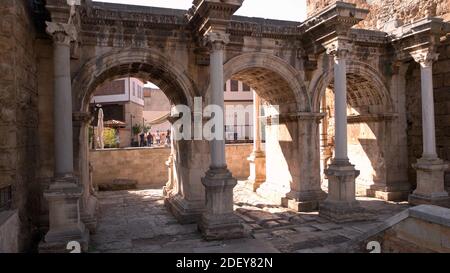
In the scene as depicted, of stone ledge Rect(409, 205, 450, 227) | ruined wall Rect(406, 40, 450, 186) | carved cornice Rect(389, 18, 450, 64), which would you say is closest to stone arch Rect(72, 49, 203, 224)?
stone ledge Rect(409, 205, 450, 227)

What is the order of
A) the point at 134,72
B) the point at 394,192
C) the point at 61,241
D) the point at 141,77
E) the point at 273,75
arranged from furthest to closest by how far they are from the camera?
the point at 394,192 → the point at 273,75 → the point at 141,77 → the point at 134,72 → the point at 61,241

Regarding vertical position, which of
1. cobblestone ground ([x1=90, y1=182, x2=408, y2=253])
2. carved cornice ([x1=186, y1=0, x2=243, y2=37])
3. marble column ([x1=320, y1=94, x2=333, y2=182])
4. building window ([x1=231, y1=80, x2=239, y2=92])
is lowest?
cobblestone ground ([x1=90, y1=182, x2=408, y2=253])

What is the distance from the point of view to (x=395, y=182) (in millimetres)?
11133

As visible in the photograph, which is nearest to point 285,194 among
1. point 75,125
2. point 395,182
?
point 395,182

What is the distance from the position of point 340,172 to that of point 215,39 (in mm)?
4499

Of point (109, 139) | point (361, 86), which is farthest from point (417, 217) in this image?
point (109, 139)

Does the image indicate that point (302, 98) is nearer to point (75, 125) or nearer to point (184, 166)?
point (184, 166)

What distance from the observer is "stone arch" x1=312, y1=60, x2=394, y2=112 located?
10016 millimetres

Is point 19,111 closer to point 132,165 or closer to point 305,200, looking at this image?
point 305,200

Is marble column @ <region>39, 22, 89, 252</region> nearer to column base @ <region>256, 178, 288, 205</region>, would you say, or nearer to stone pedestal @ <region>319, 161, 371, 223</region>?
stone pedestal @ <region>319, 161, 371, 223</region>

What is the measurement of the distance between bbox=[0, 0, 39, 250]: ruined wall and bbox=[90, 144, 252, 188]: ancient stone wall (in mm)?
7482

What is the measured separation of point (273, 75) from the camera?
9844mm

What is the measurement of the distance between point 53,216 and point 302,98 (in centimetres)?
698

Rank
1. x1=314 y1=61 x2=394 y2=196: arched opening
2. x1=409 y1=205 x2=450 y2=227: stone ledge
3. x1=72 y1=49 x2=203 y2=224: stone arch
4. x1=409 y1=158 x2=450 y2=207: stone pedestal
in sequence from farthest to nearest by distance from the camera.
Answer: x1=314 y1=61 x2=394 y2=196: arched opening, x1=409 y1=158 x2=450 y2=207: stone pedestal, x1=72 y1=49 x2=203 y2=224: stone arch, x1=409 y1=205 x2=450 y2=227: stone ledge
